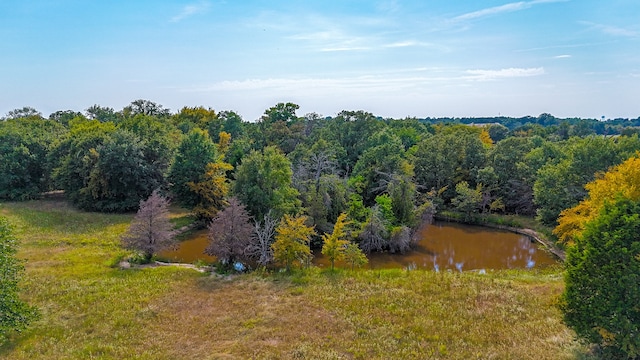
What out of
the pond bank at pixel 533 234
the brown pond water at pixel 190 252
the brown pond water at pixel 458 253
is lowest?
the brown pond water at pixel 190 252

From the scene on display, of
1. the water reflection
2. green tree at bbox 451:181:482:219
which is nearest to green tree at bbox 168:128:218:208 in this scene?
the water reflection

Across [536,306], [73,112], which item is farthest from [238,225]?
[73,112]

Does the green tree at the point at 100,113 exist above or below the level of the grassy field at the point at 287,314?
above

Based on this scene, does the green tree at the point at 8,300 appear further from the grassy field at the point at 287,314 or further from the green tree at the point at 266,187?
the green tree at the point at 266,187

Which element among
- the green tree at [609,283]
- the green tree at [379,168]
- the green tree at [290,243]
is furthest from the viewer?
the green tree at [379,168]

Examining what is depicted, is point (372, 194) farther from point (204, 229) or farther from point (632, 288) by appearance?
point (632, 288)

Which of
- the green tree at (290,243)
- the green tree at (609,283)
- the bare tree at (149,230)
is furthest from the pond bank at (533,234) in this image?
the bare tree at (149,230)

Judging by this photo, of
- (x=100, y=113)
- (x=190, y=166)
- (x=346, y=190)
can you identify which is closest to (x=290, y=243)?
(x=346, y=190)

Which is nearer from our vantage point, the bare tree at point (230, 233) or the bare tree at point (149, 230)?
the bare tree at point (230, 233)
